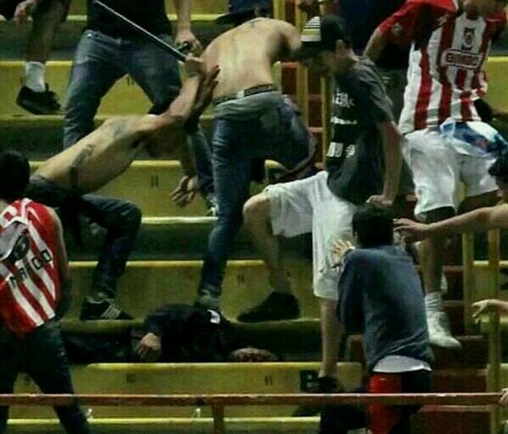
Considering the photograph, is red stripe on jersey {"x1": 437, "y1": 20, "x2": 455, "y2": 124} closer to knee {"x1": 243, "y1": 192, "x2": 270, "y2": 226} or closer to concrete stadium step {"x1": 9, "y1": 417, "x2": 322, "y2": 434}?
knee {"x1": 243, "y1": 192, "x2": 270, "y2": 226}

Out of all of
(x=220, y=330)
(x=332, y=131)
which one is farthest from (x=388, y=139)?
(x=220, y=330)

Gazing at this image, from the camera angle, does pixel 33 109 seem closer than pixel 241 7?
No

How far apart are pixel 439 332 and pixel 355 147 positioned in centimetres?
92

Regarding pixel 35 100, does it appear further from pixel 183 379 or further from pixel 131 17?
pixel 183 379

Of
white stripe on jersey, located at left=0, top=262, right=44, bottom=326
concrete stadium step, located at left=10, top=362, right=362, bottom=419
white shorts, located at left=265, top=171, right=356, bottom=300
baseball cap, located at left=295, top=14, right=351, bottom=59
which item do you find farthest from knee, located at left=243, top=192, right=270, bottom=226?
white stripe on jersey, located at left=0, top=262, right=44, bottom=326

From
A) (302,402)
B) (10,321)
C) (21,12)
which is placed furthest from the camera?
(21,12)

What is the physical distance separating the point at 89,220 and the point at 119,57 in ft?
2.71

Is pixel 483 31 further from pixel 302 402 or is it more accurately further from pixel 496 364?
pixel 302 402

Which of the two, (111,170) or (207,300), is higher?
(111,170)

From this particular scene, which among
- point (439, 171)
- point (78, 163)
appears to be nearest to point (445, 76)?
point (439, 171)

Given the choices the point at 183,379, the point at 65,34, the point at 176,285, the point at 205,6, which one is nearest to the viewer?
the point at 183,379

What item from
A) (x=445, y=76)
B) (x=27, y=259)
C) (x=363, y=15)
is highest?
(x=363, y=15)

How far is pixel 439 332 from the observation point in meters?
9.30

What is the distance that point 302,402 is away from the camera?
7352mm
